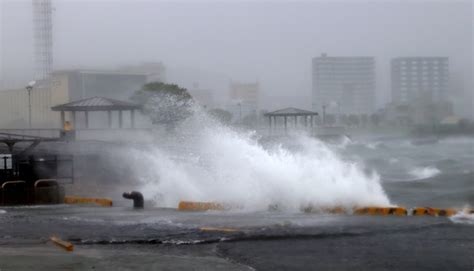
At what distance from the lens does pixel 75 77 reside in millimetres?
35188

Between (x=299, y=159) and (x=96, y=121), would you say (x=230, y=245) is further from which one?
Result: (x=96, y=121)

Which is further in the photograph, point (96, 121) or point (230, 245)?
point (96, 121)

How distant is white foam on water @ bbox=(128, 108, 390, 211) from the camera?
592 inches

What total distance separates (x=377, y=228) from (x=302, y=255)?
2434 millimetres

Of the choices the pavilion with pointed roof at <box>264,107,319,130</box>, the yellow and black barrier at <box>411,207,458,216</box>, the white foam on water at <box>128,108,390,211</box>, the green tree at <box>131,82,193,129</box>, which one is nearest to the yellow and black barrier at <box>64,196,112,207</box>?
the white foam on water at <box>128,108,390,211</box>

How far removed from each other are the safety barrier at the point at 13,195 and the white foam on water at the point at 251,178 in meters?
3.53

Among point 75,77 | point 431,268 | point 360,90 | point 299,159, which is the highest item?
point 75,77

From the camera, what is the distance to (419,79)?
14.2 meters

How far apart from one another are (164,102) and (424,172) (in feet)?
44.6

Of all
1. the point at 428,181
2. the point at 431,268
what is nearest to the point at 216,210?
the point at 431,268

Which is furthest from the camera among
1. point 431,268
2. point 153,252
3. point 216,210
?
point 216,210

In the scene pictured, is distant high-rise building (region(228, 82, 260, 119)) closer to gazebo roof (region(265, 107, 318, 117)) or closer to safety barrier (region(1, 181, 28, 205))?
gazebo roof (region(265, 107, 318, 117))

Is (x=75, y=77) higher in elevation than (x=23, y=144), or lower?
higher

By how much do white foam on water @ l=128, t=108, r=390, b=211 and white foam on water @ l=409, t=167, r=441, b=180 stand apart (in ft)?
23.4
